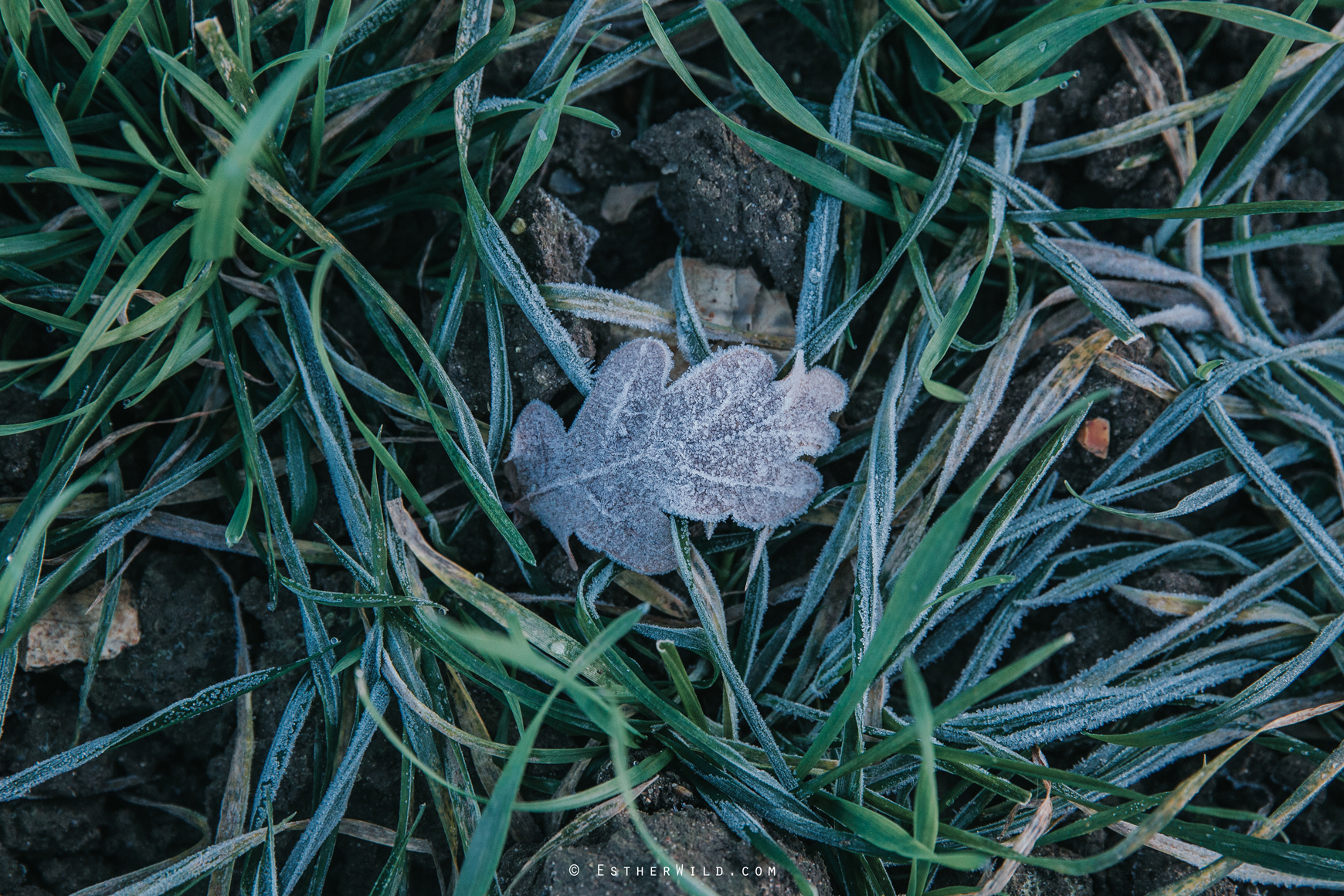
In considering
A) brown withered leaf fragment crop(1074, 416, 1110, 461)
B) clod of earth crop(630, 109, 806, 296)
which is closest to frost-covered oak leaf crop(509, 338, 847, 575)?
clod of earth crop(630, 109, 806, 296)

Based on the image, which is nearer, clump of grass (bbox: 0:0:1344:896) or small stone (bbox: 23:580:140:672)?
clump of grass (bbox: 0:0:1344:896)

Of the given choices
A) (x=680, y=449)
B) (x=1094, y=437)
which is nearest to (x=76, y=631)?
(x=680, y=449)

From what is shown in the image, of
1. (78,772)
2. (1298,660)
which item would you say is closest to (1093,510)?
(1298,660)

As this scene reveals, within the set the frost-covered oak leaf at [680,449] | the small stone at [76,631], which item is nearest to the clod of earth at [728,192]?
the frost-covered oak leaf at [680,449]

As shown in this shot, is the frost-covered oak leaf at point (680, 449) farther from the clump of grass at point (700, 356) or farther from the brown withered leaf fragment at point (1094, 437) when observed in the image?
the brown withered leaf fragment at point (1094, 437)

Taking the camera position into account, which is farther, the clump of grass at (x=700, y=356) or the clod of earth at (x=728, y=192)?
the clod of earth at (x=728, y=192)

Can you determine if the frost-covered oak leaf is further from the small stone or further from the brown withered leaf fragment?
the small stone
